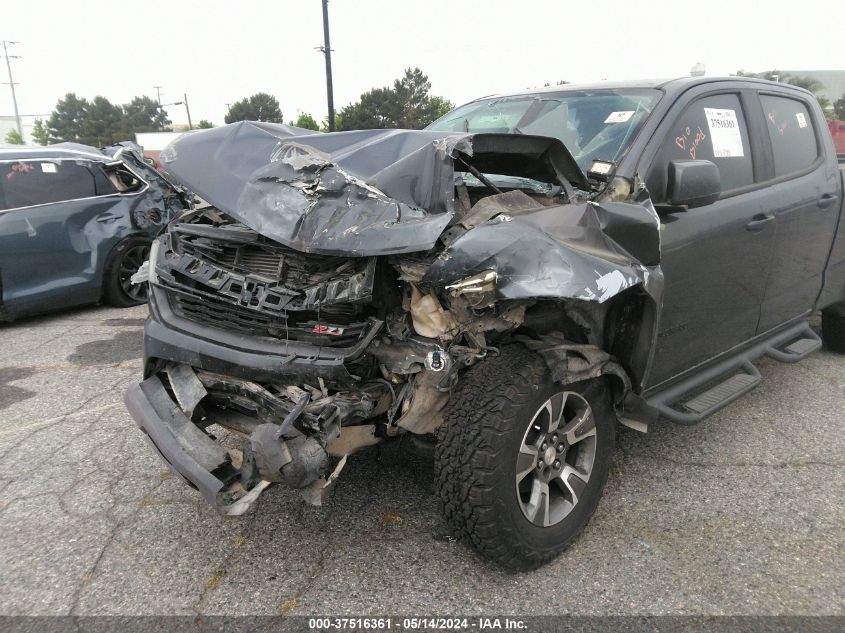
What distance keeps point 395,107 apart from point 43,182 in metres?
33.7

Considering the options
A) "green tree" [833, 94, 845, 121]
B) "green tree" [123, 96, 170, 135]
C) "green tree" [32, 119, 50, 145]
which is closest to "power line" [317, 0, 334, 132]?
"green tree" [833, 94, 845, 121]

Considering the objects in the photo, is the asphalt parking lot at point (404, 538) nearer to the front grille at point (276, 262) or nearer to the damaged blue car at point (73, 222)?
the front grille at point (276, 262)

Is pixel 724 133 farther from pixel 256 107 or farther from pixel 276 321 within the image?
pixel 256 107

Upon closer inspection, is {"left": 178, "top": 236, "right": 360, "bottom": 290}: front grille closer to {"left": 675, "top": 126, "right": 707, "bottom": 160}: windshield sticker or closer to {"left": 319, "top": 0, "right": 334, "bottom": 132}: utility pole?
{"left": 675, "top": 126, "right": 707, "bottom": 160}: windshield sticker

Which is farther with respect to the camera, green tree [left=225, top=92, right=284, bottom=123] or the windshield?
green tree [left=225, top=92, right=284, bottom=123]

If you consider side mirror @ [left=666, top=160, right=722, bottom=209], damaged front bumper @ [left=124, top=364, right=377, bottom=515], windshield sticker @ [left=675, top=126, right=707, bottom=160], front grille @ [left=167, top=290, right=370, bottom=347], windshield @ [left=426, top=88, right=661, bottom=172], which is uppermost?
windshield @ [left=426, top=88, right=661, bottom=172]

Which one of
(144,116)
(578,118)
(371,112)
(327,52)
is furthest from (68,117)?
(578,118)

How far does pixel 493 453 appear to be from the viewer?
2217mm

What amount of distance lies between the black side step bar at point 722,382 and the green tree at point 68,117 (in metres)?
87.4

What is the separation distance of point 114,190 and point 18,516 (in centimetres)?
499

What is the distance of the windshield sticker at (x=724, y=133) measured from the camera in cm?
330

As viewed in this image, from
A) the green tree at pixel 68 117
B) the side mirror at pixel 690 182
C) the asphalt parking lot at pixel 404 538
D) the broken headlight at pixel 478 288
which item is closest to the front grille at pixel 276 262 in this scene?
the broken headlight at pixel 478 288

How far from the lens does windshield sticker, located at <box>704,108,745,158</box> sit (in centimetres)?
330

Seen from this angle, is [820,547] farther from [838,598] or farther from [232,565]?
[232,565]
